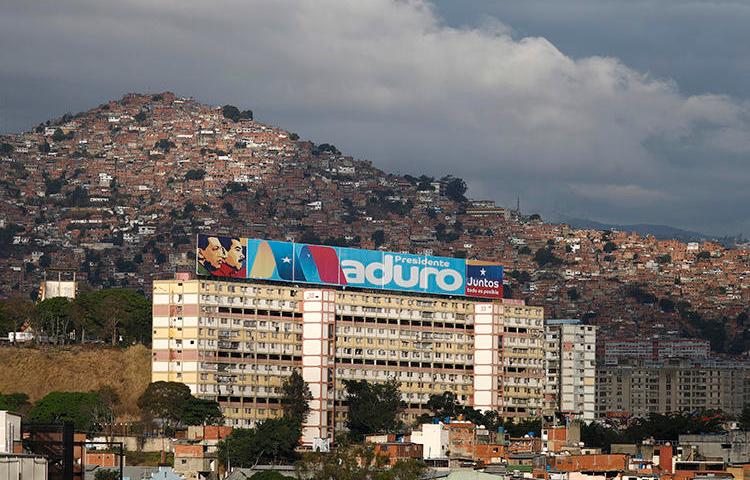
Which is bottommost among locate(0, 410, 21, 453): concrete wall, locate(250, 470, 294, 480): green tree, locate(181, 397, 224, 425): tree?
locate(250, 470, 294, 480): green tree

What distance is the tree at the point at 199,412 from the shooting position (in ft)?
526

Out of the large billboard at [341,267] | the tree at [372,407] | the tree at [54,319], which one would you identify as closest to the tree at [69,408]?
the large billboard at [341,267]

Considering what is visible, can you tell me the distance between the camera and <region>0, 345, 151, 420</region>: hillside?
573ft

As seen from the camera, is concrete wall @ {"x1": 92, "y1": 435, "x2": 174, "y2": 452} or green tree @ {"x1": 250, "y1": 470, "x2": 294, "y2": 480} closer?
green tree @ {"x1": 250, "y1": 470, "x2": 294, "y2": 480}

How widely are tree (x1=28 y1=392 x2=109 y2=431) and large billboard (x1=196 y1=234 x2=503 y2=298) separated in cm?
1638

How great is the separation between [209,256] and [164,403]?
18434 millimetres

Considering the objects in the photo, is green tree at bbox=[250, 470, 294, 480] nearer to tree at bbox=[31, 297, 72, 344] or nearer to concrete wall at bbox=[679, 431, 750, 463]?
concrete wall at bbox=[679, 431, 750, 463]

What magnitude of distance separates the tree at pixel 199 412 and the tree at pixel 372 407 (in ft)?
40.1

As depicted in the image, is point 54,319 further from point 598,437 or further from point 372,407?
point 598,437

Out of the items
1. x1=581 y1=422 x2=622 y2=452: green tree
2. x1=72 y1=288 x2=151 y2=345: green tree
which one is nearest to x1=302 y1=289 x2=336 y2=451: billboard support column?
x1=72 y1=288 x2=151 y2=345: green tree

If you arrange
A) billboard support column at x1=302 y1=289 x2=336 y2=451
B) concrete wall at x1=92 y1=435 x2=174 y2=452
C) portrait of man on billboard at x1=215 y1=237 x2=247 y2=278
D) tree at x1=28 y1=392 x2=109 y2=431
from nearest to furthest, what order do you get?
1. concrete wall at x1=92 y1=435 x2=174 y2=452
2. tree at x1=28 y1=392 x2=109 y2=431
3. portrait of man on billboard at x1=215 y1=237 x2=247 y2=278
4. billboard support column at x1=302 y1=289 x2=336 y2=451

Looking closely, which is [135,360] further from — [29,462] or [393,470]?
[29,462]

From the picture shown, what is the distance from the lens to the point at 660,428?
581ft

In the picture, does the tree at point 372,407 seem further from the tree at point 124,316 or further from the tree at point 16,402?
the tree at point 16,402
